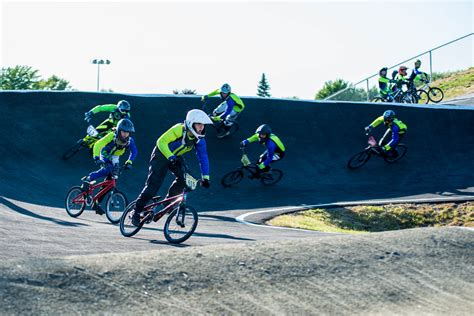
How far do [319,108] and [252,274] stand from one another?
20.9 meters

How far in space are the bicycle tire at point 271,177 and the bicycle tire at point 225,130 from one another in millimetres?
3273

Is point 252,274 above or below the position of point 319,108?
below

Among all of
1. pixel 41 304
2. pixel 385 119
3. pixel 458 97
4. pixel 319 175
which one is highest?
pixel 458 97

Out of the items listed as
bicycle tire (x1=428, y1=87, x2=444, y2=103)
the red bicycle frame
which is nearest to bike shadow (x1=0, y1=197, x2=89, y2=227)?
the red bicycle frame

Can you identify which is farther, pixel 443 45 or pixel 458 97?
pixel 458 97

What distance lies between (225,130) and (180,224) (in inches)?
582

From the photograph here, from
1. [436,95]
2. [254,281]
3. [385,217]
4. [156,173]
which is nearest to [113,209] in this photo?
[156,173]

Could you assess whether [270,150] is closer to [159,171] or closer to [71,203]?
[71,203]

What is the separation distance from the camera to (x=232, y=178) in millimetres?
23031

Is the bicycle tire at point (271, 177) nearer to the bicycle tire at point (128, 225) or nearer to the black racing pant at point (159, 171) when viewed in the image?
the bicycle tire at point (128, 225)

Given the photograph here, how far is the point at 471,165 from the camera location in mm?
27391

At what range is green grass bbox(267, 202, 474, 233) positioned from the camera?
19.8 metres

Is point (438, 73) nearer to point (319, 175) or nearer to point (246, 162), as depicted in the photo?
point (319, 175)

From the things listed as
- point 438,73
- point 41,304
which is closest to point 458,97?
point 438,73
